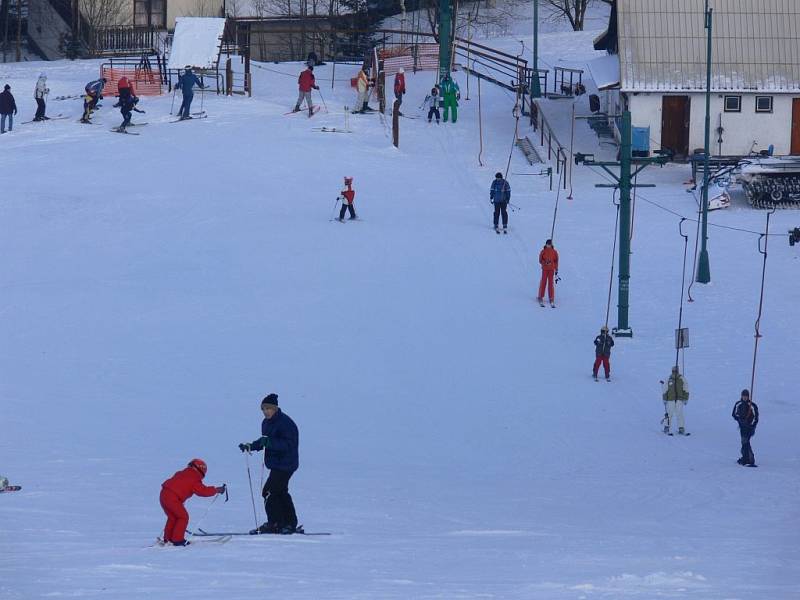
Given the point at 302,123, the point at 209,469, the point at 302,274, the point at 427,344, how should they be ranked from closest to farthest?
the point at 209,469
the point at 427,344
the point at 302,274
the point at 302,123

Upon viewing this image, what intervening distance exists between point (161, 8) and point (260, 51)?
4194 mm

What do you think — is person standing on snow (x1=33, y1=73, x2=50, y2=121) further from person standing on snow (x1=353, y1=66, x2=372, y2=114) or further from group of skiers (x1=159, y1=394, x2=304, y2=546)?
group of skiers (x1=159, y1=394, x2=304, y2=546)

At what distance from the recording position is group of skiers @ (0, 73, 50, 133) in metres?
39.2

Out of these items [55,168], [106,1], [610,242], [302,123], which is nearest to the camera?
[610,242]

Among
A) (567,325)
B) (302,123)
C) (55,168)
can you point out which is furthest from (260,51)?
(567,325)

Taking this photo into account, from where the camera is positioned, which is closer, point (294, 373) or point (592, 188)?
point (294, 373)

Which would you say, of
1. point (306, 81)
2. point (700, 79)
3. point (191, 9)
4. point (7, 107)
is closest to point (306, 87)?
point (306, 81)

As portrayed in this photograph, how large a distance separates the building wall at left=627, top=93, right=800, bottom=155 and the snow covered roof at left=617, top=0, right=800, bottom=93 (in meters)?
0.36

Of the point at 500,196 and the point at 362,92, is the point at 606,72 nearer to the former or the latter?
the point at 362,92

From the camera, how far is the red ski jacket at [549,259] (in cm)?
2641

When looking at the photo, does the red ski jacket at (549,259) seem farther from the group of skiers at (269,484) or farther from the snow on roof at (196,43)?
the snow on roof at (196,43)

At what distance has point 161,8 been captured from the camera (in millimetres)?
56875

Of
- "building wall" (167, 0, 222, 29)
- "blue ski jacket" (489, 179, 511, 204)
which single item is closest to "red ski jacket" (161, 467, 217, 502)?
"blue ski jacket" (489, 179, 511, 204)

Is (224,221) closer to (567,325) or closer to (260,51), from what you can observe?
(567,325)
